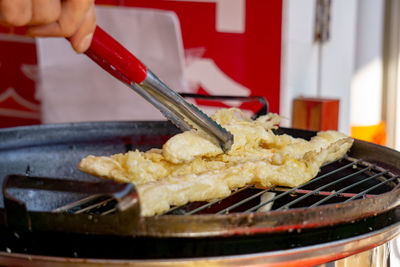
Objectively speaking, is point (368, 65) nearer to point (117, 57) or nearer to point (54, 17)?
point (117, 57)

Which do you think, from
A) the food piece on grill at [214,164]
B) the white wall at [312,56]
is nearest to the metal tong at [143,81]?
the food piece on grill at [214,164]

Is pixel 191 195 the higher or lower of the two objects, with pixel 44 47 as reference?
lower

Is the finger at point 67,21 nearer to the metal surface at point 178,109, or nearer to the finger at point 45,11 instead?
the finger at point 45,11

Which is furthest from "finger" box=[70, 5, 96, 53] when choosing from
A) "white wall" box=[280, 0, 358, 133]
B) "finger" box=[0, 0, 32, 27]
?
"white wall" box=[280, 0, 358, 133]

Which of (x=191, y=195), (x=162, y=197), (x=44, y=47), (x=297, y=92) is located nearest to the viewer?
(x=162, y=197)

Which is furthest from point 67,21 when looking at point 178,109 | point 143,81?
point 178,109

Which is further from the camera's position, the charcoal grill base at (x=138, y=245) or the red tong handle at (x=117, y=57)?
the red tong handle at (x=117, y=57)

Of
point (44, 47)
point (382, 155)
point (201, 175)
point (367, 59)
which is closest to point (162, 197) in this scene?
point (201, 175)

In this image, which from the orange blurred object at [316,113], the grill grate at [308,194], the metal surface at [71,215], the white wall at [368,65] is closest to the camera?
the metal surface at [71,215]

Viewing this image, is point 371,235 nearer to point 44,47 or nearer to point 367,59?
point 44,47
